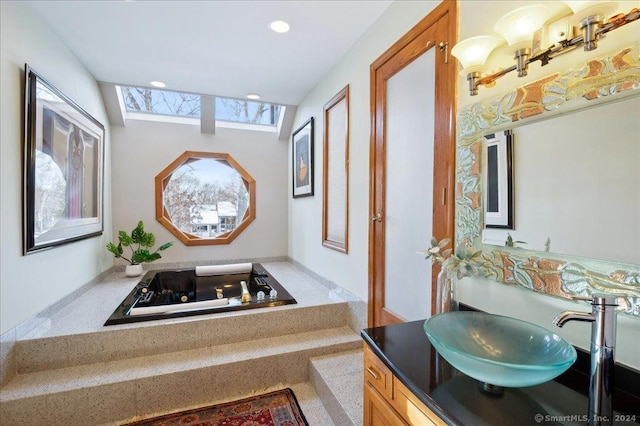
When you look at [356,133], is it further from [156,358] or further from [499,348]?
[156,358]

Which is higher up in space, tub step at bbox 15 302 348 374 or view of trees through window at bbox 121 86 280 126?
view of trees through window at bbox 121 86 280 126

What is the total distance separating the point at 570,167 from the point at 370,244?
141cm

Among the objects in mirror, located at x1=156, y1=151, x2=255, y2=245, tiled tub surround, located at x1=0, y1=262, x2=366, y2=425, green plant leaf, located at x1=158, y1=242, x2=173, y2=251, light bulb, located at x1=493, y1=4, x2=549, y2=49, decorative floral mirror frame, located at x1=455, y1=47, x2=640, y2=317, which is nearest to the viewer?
decorative floral mirror frame, located at x1=455, y1=47, x2=640, y2=317

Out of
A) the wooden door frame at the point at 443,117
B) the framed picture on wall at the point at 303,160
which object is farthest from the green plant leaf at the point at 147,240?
the wooden door frame at the point at 443,117

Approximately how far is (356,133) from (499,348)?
187 centimetres

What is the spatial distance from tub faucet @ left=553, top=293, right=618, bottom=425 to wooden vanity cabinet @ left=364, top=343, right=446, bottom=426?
15.6 inches

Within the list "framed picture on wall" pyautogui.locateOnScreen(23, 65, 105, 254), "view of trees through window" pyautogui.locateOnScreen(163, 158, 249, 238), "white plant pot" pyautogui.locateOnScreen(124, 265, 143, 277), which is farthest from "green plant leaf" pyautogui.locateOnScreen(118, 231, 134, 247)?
"view of trees through window" pyautogui.locateOnScreen(163, 158, 249, 238)

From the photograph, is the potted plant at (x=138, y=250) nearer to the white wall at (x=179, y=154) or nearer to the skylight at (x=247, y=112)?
the white wall at (x=179, y=154)

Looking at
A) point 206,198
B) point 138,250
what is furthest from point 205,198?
point 138,250

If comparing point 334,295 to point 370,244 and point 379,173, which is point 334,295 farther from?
point 379,173

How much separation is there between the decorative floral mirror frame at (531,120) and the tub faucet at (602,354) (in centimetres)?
16

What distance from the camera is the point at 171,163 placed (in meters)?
Result: 4.04

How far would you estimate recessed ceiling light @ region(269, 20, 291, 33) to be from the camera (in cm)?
221

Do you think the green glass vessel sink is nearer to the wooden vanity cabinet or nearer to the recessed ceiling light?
the wooden vanity cabinet
